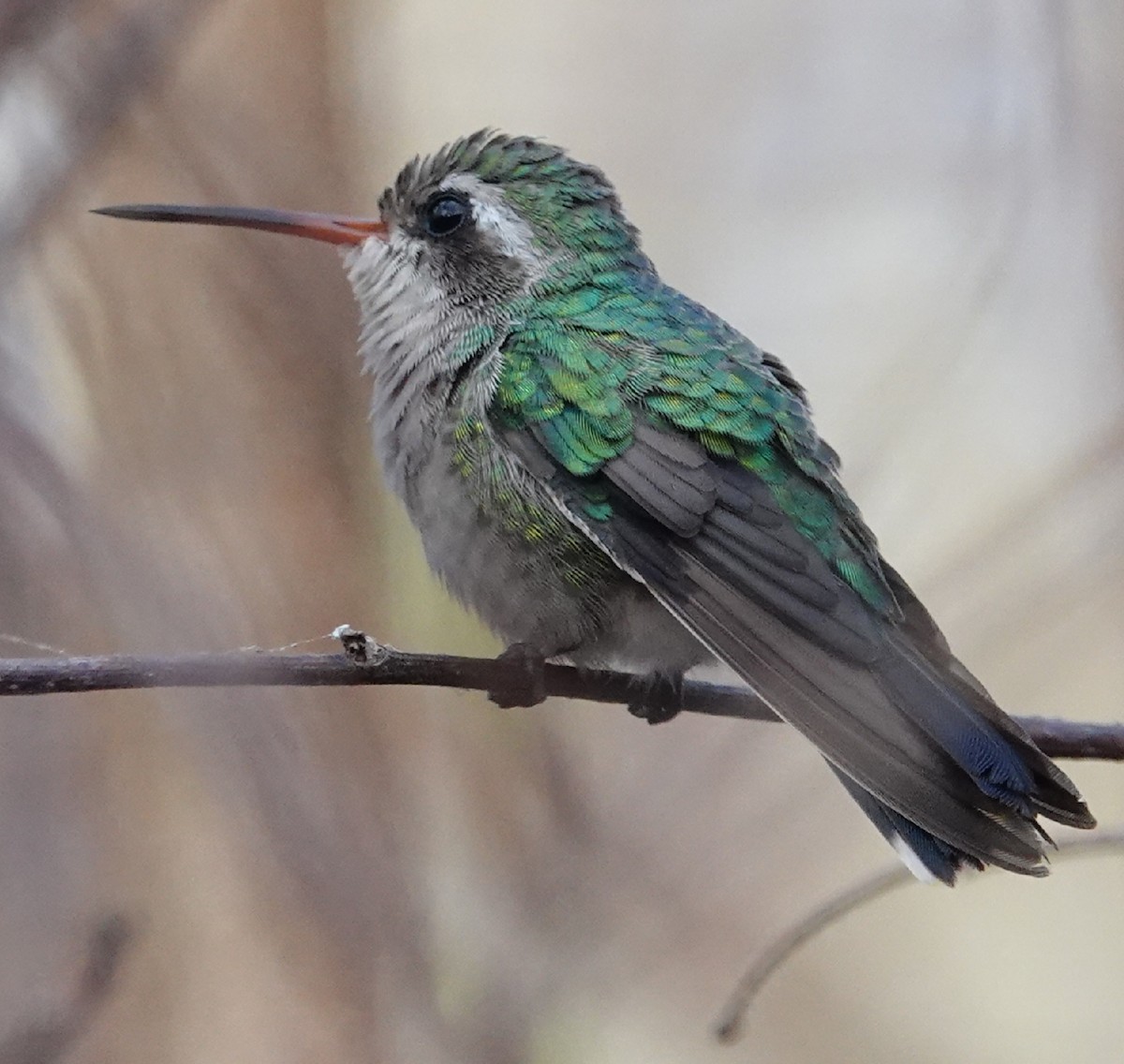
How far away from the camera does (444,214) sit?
10.3 ft

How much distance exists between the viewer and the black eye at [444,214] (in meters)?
3.12

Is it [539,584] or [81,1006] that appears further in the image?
[539,584]

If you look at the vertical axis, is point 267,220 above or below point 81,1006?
above

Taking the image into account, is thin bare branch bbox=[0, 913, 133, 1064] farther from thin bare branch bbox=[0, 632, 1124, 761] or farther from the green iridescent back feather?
the green iridescent back feather

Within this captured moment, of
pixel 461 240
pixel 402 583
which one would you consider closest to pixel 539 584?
pixel 461 240

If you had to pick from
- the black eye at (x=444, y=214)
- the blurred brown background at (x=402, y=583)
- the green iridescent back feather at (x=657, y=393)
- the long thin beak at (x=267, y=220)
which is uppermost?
the green iridescent back feather at (x=657, y=393)

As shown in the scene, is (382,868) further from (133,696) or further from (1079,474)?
(1079,474)

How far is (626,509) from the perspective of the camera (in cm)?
248

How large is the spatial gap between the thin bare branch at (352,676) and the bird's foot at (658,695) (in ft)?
0.48

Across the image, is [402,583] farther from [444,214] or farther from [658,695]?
[658,695]

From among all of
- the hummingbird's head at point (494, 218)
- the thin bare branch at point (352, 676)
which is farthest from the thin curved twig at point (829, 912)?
the hummingbird's head at point (494, 218)

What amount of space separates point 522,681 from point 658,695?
0.53m

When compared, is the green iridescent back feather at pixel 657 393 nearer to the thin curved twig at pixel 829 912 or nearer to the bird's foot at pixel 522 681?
the bird's foot at pixel 522 681

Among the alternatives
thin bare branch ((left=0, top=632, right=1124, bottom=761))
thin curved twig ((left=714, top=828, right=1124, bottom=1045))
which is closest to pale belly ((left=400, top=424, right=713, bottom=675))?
thin bare branch ((left=0, top=632, right=1124, bottom=761))
